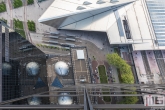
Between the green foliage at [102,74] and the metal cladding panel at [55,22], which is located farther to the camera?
the green foliage at [102,74]

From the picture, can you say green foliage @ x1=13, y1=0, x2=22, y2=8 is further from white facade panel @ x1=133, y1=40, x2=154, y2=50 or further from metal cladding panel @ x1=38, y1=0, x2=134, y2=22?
white facade panel @ x1=133, y1=40, x2=154, y2=50

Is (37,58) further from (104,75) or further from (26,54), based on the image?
(104,75)

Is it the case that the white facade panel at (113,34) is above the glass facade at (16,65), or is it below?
above

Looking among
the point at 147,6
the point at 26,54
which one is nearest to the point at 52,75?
the point at 26,54

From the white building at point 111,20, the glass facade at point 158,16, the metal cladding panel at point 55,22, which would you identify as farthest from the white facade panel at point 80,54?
the glass facade at point 158,16

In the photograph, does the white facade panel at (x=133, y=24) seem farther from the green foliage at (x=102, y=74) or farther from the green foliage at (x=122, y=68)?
the green foliage at (x=102, y=74)

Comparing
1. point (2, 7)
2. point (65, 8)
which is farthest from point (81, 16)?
point (2, 7)

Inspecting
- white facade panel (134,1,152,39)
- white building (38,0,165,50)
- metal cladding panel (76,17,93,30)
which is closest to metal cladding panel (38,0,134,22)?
white building (38,0,165,50)
